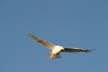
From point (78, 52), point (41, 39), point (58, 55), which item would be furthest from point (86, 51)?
point (41, 39)

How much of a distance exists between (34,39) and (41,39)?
1.83 meters

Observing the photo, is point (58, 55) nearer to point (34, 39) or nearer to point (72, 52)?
point (72, 52)

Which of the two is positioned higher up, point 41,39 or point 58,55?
point 41,39

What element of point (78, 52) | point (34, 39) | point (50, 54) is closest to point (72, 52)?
point (78, 52)

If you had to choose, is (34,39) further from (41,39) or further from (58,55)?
(58,55)

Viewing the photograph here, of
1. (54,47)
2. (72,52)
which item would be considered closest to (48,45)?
(54,47)

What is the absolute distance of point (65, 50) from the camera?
43.6m

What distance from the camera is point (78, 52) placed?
1730 inches

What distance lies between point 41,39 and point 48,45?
6.17ft

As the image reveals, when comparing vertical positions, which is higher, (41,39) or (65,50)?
(41,39)

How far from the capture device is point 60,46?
44.6 m

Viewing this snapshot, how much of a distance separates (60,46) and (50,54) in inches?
106

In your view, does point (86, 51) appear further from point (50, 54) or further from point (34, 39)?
point (34, 39)

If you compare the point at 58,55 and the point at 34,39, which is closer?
the point at 58,55
